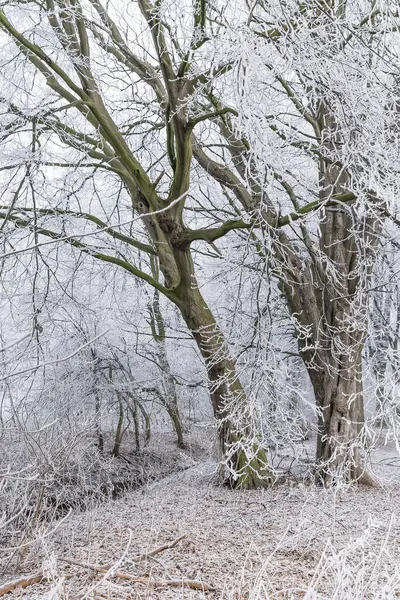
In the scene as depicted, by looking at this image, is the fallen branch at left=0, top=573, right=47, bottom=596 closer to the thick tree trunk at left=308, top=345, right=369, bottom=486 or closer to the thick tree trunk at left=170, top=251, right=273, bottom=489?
the thick tree trunk at left=170, top=251, right=273, bottom=489

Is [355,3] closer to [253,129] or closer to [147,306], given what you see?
[253,129]

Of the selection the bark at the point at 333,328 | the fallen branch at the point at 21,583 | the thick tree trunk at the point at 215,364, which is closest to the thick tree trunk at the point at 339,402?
the bark at the point at 333,328

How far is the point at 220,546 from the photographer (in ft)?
14.4

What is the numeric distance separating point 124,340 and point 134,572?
8.12m

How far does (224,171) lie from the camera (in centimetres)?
769

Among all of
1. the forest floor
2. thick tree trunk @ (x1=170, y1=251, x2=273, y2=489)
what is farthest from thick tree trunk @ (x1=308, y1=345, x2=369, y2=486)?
thick tree trunk @ (x1=170, y1=251, x2=273, y2=489)

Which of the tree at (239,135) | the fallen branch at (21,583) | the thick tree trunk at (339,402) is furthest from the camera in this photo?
the thick tree trunk at (339,402)

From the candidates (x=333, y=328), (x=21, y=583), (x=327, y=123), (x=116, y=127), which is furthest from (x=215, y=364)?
(x=21, y=583)

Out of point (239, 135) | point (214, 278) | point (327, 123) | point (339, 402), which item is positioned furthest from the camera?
point (214, 278)

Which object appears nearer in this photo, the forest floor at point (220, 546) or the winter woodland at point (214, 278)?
the forest floor at point (220, 546)

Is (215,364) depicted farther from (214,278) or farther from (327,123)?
(327,123)

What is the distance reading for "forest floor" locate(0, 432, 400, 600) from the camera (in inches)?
111

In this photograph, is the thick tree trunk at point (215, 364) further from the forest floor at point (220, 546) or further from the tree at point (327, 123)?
the tree at point (327, 123)

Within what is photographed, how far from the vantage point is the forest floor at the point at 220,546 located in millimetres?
2826
